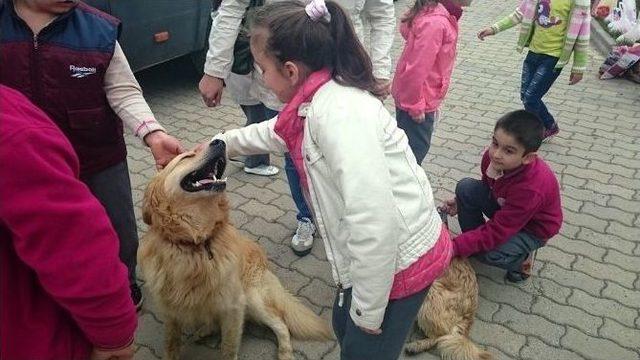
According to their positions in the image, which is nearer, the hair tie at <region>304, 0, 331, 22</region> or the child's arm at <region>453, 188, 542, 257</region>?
the hair tie at <region>304, 0, 331, 22</region>

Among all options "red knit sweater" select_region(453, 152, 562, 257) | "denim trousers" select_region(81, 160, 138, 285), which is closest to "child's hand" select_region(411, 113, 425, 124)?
"red knit sweater" select_region(453, 152, 562, 257)

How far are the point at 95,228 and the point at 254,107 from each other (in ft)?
8.48

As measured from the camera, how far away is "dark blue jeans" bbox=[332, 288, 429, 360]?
1.86 meters

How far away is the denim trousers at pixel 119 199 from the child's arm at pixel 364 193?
1.33 metres

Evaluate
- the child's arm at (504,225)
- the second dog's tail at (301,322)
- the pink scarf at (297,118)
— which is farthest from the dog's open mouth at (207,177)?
the child's arm at (504,225)

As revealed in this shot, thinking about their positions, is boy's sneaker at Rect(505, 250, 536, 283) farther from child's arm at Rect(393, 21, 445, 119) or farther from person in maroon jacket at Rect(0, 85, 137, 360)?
person in maroon jacket at Rect(0, 85, 137, 360)

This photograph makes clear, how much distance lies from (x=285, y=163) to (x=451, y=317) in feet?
4.86

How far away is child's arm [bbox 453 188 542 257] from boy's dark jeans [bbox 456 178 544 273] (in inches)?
2.4

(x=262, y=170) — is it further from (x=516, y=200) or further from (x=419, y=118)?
(x=516, y=200)

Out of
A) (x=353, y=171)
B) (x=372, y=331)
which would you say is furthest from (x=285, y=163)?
(x=353, y=171)

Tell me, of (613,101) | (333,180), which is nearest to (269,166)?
(333,180)

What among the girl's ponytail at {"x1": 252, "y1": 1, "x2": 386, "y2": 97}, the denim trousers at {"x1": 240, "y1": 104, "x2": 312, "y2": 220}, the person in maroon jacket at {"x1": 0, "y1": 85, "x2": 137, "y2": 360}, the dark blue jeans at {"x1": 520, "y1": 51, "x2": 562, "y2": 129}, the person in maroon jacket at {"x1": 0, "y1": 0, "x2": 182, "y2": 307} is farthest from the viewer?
the dark blue jeans at {"x1": 520, "y1": 51, "x2": 562, "y2": 129}

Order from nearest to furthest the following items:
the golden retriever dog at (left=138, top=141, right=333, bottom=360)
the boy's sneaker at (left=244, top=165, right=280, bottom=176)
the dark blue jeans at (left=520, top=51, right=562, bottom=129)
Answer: the golden retriever dog at (left=138, top=141, right=333, bottom=360) < the boy's sneaker at (left=244, top=165, right=280, bottom=176) < the dark blue jeans at (left=520, top=51, right=562, bottom=129)

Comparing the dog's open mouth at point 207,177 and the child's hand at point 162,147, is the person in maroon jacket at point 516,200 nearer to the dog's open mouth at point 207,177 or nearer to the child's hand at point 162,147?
the dog's open mouth at point 207,177
